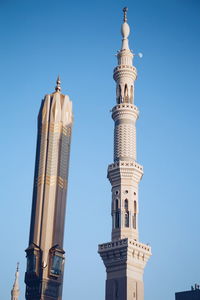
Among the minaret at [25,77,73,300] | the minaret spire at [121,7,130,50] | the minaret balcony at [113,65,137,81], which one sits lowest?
the minaret at [25,77,73,300]

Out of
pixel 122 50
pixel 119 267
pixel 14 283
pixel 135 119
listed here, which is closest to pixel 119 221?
pixel 119 267

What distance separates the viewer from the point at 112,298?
74188 millimetres

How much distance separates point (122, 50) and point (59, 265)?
50.3 m

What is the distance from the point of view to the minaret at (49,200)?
152 feet

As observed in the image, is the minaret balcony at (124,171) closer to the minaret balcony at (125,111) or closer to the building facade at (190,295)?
the minaret balcony at (125,111)

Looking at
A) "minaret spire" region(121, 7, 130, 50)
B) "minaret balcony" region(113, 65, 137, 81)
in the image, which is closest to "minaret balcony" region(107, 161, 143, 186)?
"minaret balcony" region(113, 65, 137, 81)

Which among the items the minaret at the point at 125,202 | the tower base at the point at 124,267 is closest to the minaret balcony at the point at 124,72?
the minaret at the point at 125,202

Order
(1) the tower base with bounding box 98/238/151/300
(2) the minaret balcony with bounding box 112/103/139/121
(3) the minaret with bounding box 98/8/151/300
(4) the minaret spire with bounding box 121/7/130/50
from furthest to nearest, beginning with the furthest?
(4) the minaret spire with bounding box 121/7/130/50
(2) the minaret balcony with bounding box 112/103/139/121
(3) the minaret with bounding box 98/8/151/300
(1) the tower base with bounding box 98/238/151/300

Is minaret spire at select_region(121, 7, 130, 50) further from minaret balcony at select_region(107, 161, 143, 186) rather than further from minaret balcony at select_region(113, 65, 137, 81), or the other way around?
minaret balcony at select_region(107, 161, 143, 186)

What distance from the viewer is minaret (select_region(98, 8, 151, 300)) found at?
73.5 meters

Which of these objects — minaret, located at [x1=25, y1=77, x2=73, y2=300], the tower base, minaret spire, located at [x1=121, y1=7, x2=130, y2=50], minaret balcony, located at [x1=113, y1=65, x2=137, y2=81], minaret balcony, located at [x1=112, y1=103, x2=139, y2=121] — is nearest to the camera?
minaret, located at [x1=25, y1=77, x2=73, y2=300]

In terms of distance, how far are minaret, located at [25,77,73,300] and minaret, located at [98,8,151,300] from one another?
2554cm

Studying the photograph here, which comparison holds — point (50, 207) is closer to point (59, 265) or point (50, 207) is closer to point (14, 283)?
point (59, 265)

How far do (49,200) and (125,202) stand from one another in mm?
30589
